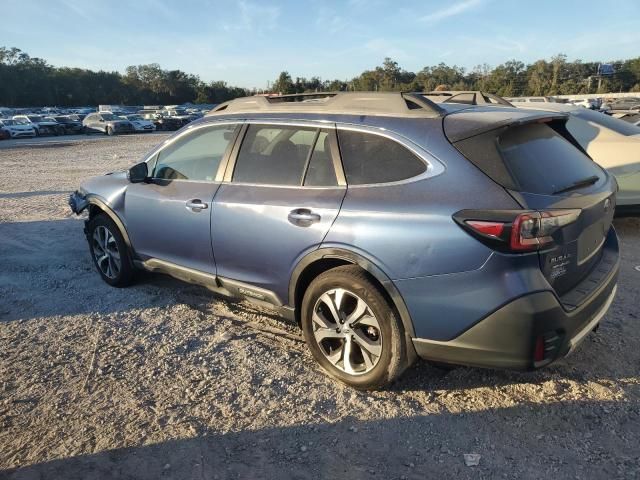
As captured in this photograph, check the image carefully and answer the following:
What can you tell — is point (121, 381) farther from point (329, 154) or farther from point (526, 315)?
point (526, 315)

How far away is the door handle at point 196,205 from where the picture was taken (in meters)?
3.87

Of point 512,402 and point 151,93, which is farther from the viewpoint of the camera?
point 151,93

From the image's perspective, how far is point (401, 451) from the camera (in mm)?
2691

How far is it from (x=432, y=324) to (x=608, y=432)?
1.13m

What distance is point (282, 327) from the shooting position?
4145 millimetres

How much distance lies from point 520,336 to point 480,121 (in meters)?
1.22

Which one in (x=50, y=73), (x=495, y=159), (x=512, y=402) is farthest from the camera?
(x=50, y=73)

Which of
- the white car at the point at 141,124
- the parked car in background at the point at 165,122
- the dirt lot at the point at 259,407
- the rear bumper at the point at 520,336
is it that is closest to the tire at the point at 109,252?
the dirt lot at the point at 259,407

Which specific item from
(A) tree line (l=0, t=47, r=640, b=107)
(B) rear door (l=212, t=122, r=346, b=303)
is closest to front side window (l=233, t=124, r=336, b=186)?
(B) rear door (l=212, t=122, r=346, b=303)

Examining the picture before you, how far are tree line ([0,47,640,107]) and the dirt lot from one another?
6948cm

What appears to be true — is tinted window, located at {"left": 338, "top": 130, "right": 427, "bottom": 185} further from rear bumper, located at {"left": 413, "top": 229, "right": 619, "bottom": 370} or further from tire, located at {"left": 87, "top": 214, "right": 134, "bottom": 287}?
tire, located at {"left": 87, "top": 214, "right": 134, "bottom": 287}

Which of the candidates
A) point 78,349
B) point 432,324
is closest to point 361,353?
point 432,324

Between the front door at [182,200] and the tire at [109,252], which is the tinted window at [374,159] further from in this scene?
the tire at [109,252]

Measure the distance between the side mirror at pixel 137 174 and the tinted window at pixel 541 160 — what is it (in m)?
3.03
